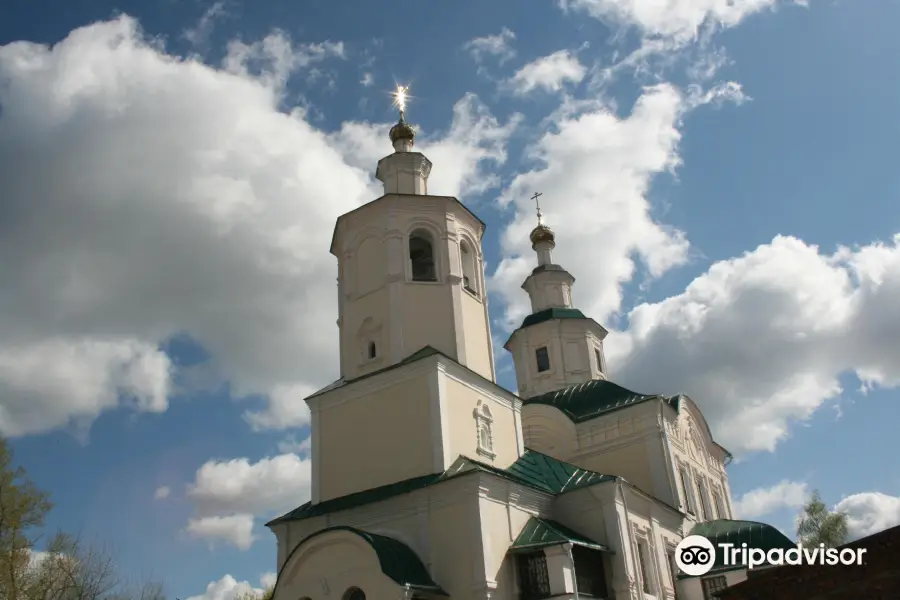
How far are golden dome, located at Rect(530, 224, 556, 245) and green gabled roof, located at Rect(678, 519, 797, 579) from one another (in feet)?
38.7

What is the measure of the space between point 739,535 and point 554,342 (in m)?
9.01

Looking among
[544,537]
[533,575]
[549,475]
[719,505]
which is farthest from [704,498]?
[533,575]

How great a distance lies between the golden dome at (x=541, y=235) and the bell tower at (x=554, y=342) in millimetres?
1256

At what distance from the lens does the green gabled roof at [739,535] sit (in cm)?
1734

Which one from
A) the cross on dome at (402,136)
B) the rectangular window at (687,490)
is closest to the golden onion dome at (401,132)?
the cross on dome at (402,136)

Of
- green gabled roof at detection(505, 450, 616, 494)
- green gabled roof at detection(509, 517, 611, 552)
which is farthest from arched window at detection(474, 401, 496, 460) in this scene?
green gabled roof at detection(509, 517, 611, 552)

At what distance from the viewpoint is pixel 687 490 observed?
2066cm

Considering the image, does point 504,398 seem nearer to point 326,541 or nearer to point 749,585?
point 326,541

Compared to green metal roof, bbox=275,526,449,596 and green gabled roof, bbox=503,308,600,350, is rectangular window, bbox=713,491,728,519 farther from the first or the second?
green metal roof, bbox=275,526,449,596

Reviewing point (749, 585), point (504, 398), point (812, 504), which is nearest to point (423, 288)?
point (504, 398)

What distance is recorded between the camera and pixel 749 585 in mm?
8008

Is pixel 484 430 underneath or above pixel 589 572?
above

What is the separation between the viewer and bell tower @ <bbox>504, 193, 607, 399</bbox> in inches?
991

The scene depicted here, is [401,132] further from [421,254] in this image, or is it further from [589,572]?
[589,572]
